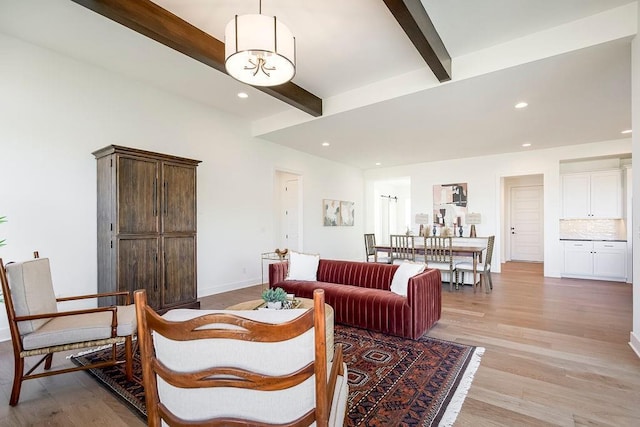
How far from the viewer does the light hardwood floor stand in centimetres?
180

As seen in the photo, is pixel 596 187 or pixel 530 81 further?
pixel 596 187

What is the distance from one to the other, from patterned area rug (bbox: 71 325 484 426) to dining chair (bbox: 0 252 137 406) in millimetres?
383

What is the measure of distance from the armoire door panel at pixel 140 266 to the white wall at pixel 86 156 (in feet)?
2.10

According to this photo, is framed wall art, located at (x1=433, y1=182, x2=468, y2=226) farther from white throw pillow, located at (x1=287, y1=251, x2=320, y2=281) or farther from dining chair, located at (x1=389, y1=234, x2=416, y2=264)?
white throw pillow, located at (x1=287, y1=251, x2=320, y2=281)

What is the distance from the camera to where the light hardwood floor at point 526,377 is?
1.80 metres

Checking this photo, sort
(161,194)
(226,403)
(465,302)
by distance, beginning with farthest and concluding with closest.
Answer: (465,302)
(161,194)
(226,403)

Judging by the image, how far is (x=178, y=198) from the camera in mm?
3795

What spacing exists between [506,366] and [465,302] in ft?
6.63

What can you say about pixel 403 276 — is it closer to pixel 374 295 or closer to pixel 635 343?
pixel 374 295

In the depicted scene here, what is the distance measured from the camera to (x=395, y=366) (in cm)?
242

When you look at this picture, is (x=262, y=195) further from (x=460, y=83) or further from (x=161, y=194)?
(x=460, y=83)

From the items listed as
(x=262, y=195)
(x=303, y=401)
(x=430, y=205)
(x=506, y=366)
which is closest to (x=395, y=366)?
(x=506, y=366)

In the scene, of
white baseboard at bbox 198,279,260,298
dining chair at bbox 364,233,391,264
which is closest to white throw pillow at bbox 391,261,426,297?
dining chair at bbox 364,233,391,264

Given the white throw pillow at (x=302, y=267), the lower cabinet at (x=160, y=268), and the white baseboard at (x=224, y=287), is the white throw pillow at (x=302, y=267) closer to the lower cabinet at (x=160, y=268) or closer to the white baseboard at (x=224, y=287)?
the lower cabinet at (x=160, y=268)
